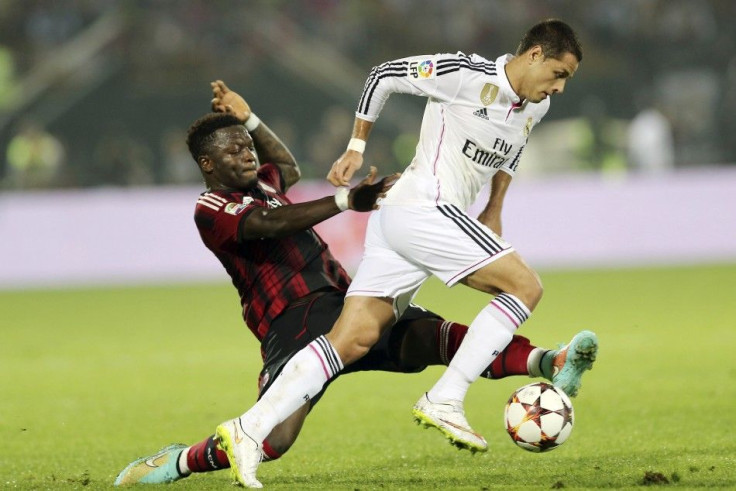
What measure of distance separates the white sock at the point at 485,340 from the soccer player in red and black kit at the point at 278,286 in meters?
0.31

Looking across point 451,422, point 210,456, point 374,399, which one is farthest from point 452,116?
point 374,399


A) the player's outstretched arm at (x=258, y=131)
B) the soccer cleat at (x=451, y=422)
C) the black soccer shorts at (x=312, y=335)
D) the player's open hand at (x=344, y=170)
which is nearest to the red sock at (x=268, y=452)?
the black soccer shorts at (x=312, y=335)

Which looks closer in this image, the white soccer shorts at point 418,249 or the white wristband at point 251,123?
the white soccer shorts at point 418,249

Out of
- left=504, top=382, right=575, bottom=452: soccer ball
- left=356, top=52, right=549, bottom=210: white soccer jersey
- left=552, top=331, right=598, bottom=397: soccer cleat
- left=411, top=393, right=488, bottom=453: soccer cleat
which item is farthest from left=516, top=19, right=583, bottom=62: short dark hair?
left=411, top=393, right=488, bottom=453: soccer cleat

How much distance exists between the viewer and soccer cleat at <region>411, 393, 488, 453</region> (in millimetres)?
4938

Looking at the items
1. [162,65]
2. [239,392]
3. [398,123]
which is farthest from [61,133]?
[239,392]

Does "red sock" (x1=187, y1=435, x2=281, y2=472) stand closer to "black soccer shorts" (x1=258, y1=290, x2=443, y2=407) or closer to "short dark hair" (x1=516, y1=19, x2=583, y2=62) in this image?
"black soccer shorts" (x1=258, y1=290, x2=443, y2=407)

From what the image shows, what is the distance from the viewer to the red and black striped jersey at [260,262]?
5.59 meters

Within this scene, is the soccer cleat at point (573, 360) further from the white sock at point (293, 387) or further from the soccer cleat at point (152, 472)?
the soccer cleat at point (152, 472)

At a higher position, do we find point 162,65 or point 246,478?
point 162,65

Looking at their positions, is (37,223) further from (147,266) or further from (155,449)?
(155,449)

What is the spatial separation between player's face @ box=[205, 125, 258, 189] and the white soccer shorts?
73 centimetres

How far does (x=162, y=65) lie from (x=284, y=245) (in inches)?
659

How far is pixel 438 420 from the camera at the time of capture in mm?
4996
